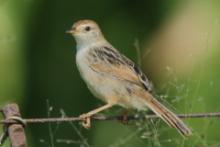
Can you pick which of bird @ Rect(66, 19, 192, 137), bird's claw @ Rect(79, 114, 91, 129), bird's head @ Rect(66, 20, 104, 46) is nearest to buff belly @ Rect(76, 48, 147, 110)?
bird @ Rect(66, 19, 192, 137)

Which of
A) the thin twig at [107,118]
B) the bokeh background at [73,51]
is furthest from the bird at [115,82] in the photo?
the bokeh background at [73,51]

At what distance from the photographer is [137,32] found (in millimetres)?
9961

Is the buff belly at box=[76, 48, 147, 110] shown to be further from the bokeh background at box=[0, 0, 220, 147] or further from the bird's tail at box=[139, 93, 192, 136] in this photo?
the bokeh background at box=[0, 0, 220, 147]

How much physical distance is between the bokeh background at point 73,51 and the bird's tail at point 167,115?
3.20ft

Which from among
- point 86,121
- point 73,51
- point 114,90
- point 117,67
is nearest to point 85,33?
point 117,67

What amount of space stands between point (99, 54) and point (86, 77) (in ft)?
0.73

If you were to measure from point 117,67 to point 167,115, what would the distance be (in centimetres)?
65

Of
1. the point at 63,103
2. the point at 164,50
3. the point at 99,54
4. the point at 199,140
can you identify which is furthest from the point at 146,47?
the point at 199,140

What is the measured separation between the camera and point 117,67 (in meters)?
7.34

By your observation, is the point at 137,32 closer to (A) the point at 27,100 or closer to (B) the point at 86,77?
(A) the point at 27,100

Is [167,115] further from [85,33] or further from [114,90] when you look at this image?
[85,33]

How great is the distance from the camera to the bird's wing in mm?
7250

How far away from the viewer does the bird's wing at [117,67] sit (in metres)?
7.25

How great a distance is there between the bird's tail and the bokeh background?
98 centimetres
